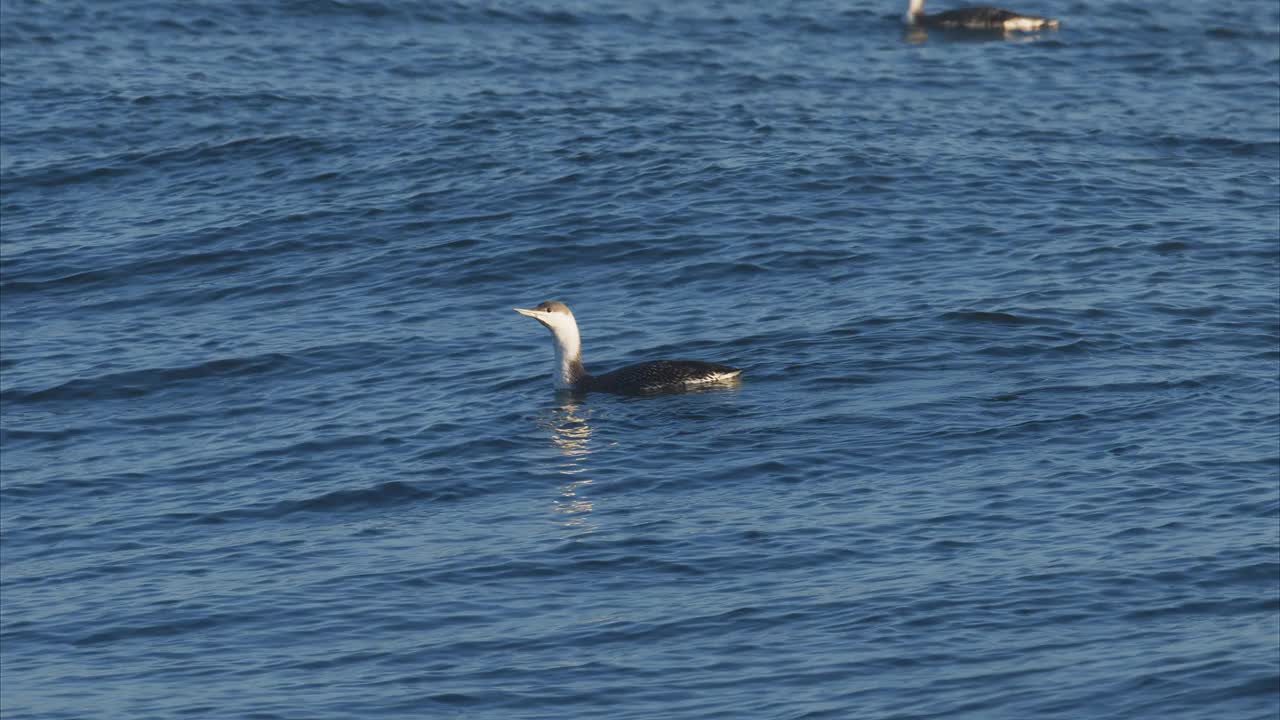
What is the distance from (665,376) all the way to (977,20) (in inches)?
903

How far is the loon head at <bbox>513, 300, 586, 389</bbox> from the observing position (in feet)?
82.6

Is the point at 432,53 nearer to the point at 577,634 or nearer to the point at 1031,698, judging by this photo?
the point at 577,634

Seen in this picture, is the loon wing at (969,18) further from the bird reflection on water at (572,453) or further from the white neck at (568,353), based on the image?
the bird reflection on water at (572,453)

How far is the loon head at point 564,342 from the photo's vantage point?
25.2m

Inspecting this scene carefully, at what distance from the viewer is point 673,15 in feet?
147

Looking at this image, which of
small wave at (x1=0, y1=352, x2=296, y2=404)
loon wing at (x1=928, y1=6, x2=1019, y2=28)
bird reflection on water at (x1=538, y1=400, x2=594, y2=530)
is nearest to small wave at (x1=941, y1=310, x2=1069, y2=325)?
bird reflection on water at (x1=538, y1=400, x2=594, y2=530)

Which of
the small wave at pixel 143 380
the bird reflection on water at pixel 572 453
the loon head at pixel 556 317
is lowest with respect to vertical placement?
the bird reflection on water at pixel 572 453

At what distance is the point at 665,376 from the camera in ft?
79.8

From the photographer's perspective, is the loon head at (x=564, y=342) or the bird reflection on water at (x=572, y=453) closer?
the bird reflection on water at (x=572, y=453)

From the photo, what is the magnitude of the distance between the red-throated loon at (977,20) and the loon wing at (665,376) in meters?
21.4

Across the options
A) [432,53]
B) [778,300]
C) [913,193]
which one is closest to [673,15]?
[432,53]

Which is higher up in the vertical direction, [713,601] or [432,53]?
[432,53]

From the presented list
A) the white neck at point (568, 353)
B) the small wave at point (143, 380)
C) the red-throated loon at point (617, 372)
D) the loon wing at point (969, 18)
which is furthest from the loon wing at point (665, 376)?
the loon wing at point (969, 18)

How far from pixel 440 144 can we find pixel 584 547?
1702cm
